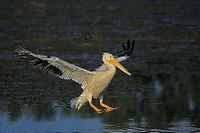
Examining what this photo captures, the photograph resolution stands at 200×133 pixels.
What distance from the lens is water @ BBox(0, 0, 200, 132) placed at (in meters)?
10.3

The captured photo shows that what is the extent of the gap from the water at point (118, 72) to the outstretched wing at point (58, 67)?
26.6 inches

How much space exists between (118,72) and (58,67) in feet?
13.5

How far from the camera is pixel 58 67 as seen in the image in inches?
384

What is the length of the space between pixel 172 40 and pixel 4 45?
401cm

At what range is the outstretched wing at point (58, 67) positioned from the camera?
9.49 m

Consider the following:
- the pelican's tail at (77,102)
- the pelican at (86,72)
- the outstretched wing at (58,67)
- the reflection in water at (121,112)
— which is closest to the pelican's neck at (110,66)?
the pelican at (86,72)

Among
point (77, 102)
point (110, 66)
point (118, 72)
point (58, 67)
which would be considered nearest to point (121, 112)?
point (77, 102)

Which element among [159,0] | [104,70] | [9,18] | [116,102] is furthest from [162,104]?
[159,0]

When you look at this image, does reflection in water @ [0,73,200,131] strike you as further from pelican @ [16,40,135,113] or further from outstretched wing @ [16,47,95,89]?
outstretched wing @ [16,47,95,89]

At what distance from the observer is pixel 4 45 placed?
17.2m

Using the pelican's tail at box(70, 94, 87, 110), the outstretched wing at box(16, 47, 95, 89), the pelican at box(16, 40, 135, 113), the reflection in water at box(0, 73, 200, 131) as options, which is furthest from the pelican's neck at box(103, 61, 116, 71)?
the reflection in water at box(0, 73, 200, 131)

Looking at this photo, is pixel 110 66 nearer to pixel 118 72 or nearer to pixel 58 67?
pixel 58 67

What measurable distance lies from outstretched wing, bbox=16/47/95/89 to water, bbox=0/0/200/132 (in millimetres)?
676

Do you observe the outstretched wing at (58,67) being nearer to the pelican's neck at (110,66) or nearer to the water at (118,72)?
the pelican's neck at (110,66)
